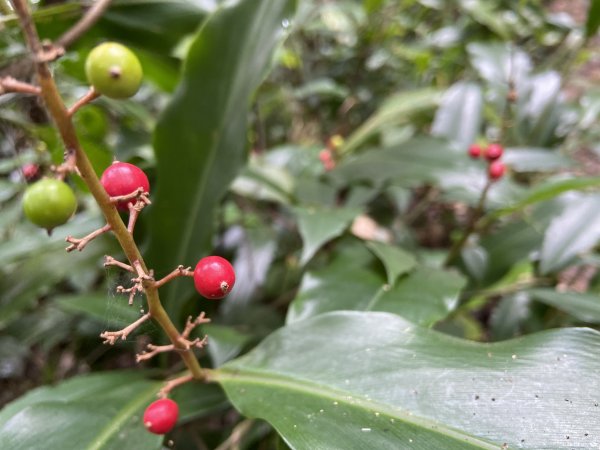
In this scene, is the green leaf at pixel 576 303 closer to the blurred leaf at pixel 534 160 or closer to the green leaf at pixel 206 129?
the blurred leaf at pixel 534 160

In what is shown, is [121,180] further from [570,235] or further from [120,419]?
[570,235]

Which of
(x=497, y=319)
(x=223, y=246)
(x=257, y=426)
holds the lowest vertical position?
(x=497, y=319)

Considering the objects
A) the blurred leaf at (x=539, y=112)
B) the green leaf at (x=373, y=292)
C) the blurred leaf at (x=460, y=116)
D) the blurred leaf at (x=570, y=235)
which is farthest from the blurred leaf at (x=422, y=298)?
the blurred leaf at (x=539, y=112)

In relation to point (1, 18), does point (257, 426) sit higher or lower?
lower

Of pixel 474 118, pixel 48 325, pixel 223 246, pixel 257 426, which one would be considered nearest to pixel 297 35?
pixel 474 118

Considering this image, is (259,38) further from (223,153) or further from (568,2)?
(568,2)

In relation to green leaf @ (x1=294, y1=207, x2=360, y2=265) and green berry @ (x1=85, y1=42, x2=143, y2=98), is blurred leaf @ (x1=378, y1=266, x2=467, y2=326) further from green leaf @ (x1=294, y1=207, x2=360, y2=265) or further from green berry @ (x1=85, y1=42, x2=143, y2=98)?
green berry @ (x1=85, y1=42, x2=143, y2=98)

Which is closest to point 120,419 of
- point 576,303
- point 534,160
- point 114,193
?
point 114,193
